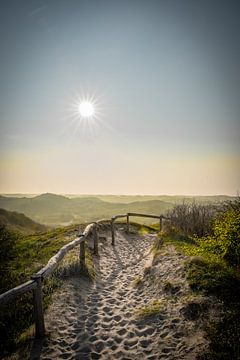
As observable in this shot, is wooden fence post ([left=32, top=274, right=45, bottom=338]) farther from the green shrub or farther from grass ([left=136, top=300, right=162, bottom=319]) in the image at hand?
the green shrub

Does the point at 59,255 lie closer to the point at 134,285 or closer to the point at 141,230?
the point at 134,285

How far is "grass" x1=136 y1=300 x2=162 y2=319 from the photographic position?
6.01 metres

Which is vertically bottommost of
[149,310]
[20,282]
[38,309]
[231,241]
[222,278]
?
[20,282]

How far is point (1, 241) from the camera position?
1041 cm

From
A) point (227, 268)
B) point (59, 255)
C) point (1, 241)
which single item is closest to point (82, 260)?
point (59, 255)

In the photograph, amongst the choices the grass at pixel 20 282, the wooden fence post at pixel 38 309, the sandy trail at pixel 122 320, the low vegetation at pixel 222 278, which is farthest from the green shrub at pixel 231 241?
the wooden fence post at pixel 38 309

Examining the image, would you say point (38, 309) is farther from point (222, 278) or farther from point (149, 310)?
point (222, 278)

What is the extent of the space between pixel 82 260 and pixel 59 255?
67.4 inches

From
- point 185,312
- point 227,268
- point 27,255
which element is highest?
point 227,268

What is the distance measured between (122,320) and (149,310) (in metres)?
0.72

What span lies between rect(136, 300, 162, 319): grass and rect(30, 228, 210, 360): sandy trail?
0.32ft

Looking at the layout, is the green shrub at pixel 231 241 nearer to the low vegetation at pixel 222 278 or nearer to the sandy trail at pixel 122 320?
the low vegetation at pixel 222 278

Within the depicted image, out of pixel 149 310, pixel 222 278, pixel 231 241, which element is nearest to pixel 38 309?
pixel 149 310

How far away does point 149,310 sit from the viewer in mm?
6156
